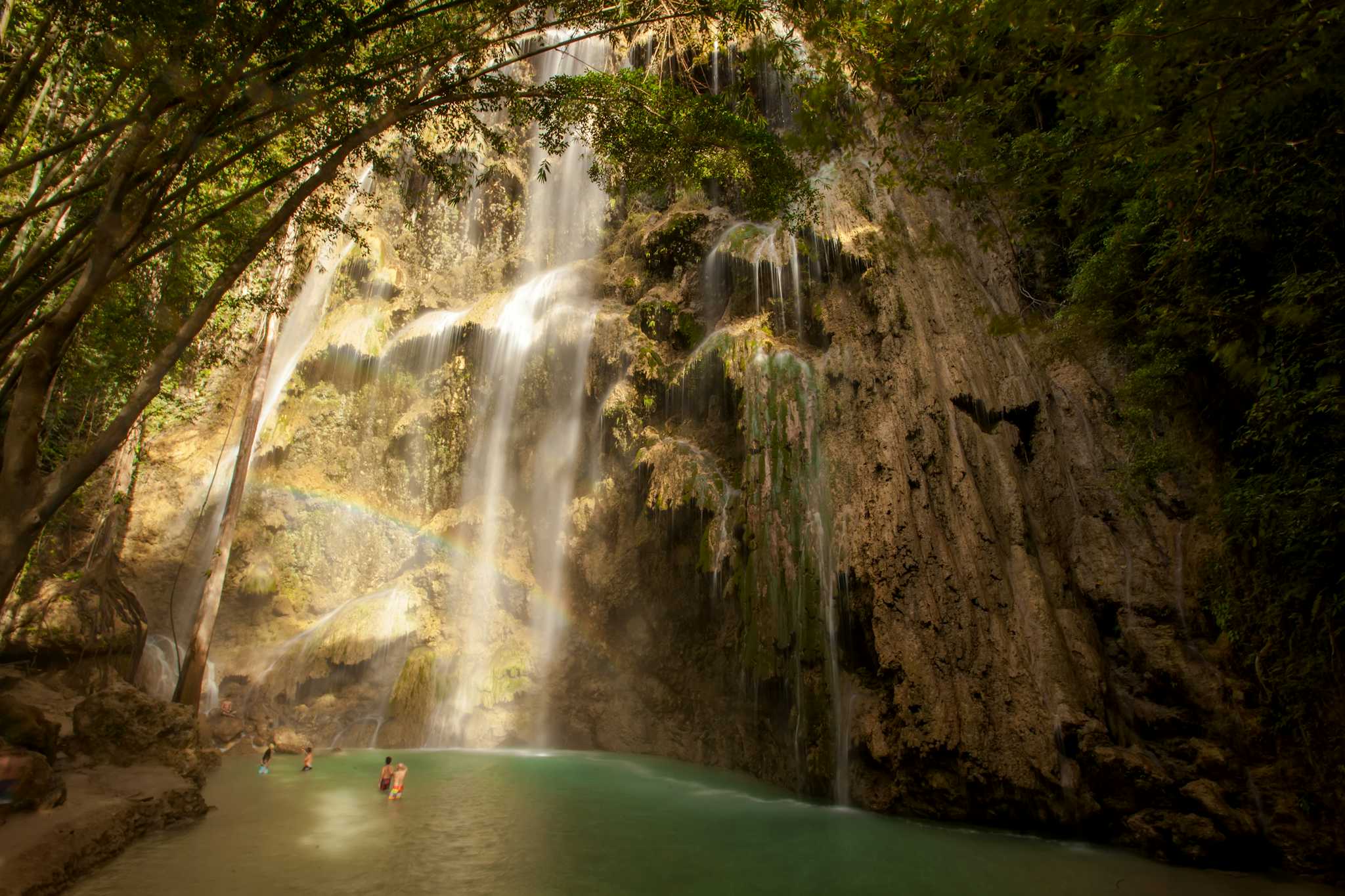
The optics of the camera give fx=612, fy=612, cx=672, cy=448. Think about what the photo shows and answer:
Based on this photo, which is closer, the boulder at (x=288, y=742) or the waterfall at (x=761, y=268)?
the boulder at (x=288, y=742)

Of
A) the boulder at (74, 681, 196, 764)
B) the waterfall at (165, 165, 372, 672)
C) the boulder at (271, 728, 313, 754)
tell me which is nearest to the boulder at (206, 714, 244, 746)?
the boulder at (271, 728, 313, 754)

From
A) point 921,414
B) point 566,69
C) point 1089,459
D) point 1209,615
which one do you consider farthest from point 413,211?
point 1209,615

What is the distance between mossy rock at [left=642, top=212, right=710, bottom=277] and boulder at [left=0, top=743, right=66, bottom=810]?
50.8ft

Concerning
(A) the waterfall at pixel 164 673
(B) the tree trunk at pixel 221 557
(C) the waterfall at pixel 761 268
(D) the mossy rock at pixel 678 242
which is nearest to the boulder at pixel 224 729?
(A) the waterfall at pixel 164 673

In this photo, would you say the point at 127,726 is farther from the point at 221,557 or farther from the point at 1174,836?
the point at 1174,836

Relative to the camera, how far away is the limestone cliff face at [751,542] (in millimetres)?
8609

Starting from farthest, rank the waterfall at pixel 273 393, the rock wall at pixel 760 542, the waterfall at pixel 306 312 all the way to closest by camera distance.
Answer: the waterfall at pixel 306 312 < the waterfall at pixel 273 393 < the rock wall at pixel 760 542

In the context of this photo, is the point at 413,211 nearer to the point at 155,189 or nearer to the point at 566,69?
the point at 566,69

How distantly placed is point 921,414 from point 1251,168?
5.45m

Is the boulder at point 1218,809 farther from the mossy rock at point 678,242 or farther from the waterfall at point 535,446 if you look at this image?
the mossy rock at point 678,242

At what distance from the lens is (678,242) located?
17250mm

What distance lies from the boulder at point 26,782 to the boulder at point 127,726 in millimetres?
2154

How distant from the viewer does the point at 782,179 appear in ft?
29.6

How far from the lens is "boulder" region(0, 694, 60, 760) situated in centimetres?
680
